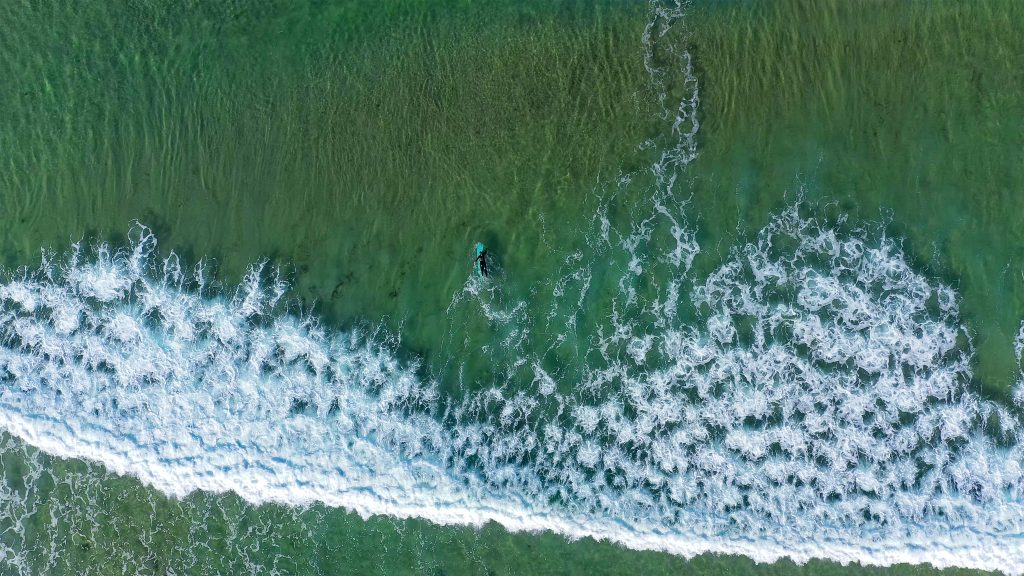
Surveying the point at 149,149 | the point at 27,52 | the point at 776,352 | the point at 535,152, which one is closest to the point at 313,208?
the point at 149,149

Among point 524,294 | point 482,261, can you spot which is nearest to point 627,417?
point 524,294

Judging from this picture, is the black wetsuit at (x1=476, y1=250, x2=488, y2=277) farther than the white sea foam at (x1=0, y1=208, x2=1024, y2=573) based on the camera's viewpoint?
Yes

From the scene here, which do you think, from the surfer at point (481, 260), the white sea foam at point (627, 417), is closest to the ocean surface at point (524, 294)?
the white sea foam at point (627, 417)

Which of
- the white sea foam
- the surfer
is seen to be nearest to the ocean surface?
the white sea foam

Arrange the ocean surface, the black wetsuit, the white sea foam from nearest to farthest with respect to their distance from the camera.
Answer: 1. the white sea foam
2. the ocean surface
3. the black wetsuit

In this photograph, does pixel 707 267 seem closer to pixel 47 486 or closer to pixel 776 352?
pixel 776 352

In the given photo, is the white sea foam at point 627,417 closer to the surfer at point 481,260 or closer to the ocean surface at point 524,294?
the ocean surface at point 524,294

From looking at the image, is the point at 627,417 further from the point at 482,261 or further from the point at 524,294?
the point at 482,261

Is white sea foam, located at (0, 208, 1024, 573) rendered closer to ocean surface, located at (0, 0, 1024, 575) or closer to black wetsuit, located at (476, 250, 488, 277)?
ocean surface, located at (0, 0, 1024, 575)
